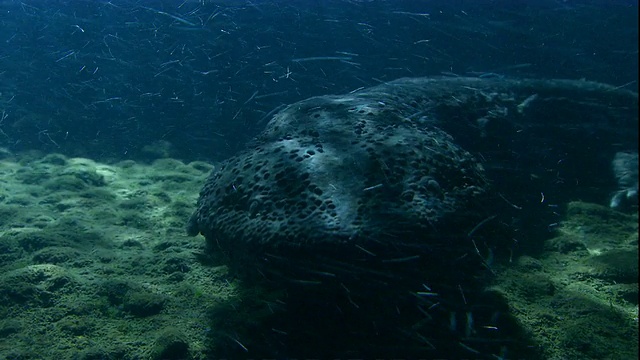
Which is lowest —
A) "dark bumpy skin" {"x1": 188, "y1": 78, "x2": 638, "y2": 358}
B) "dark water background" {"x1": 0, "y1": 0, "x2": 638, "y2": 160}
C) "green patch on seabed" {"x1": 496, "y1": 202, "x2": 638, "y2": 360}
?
"green patch on seabed" {"x1": 496, "y1": 202, "x2": 638, "y2": 360}

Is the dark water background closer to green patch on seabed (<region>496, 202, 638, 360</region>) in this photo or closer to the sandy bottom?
the sandy bottom

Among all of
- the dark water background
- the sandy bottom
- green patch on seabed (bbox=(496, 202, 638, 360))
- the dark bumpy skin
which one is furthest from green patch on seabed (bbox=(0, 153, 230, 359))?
the dark water background

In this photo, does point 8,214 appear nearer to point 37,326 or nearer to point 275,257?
point 37,326

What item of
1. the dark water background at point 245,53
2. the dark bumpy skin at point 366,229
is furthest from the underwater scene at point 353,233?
the dark water background at point 245,53

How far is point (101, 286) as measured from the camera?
141 inches

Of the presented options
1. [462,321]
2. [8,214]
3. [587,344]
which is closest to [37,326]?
[8,214]

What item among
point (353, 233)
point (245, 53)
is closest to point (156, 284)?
point (353, 233)

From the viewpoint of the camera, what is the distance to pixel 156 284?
3736 mm

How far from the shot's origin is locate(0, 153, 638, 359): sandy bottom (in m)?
2.91

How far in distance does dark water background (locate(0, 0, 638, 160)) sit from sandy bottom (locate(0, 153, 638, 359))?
6.20m

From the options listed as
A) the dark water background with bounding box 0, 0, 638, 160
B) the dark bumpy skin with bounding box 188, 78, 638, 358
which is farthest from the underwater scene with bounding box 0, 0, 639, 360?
the dark water background with bounding box 0, 0, 638, 160

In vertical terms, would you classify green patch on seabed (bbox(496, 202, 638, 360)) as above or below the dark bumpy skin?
below

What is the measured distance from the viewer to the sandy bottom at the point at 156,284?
9.54 ft

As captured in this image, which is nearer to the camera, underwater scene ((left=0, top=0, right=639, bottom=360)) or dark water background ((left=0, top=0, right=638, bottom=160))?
underwater scene ((left=0, top=0, right=639, bottom=360))
